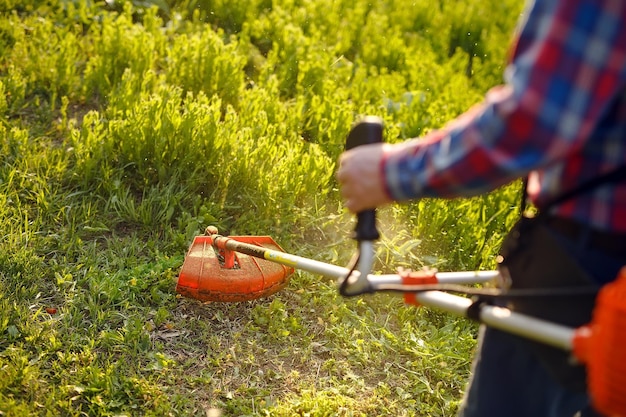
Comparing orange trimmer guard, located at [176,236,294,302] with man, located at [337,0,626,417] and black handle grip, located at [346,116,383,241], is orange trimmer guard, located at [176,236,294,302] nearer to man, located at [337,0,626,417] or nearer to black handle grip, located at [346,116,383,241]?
black handle grip, located at [346,116,383,241]

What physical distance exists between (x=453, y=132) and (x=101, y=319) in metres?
2.01

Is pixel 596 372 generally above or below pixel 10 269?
above

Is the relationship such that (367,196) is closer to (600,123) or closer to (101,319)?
(600,123)

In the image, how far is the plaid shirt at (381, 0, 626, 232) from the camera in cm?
112

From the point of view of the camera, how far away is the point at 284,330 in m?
3.05

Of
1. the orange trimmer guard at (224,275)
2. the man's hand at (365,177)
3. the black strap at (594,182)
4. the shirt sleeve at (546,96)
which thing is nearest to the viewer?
the shirt sleeve at (546,96)

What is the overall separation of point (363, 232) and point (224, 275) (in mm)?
1348

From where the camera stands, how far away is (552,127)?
1138 millimetres

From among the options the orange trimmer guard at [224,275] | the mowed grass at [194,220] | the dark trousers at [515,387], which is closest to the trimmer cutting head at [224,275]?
the orange trimmer guard at [224,275]

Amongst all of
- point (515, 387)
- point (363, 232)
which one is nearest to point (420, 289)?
point (363, 232)

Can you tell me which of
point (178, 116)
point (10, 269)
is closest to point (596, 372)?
point (10, 269)

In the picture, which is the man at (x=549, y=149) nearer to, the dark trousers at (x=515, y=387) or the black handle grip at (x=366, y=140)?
the dark trousers at (x=515, y=387)

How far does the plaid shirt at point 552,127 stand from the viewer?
1.12m

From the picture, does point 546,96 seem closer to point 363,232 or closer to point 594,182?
point 594,182
